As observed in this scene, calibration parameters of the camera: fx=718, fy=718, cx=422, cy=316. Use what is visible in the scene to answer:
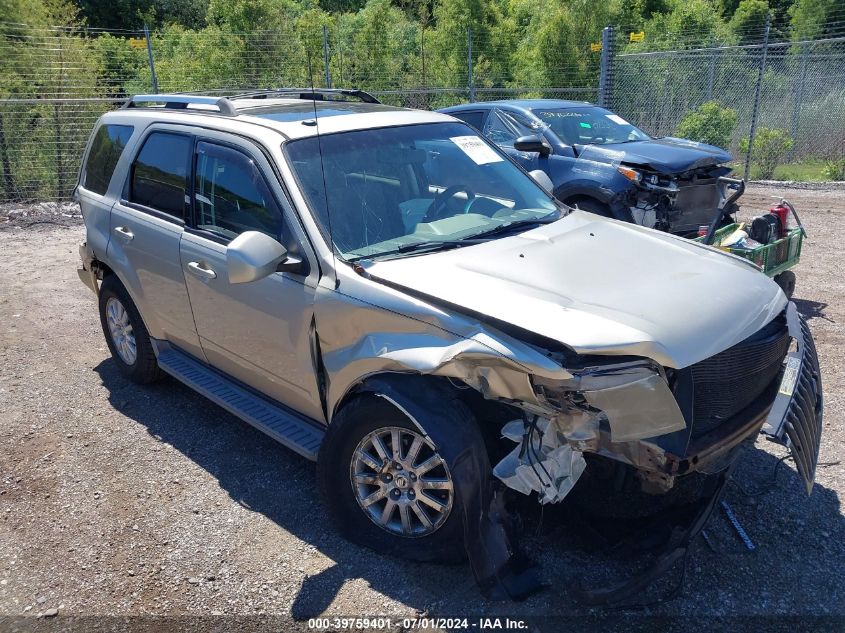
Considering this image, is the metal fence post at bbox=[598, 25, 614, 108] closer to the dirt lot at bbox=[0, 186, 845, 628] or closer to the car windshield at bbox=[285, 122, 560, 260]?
the dirt lot at bbox=[0, 186, 845, 628]

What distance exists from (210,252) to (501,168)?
184 cm

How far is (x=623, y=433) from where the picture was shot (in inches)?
107

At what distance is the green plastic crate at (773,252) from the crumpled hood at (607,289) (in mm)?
Result: 1873

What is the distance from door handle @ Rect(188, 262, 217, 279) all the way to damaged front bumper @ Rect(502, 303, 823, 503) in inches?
79.6

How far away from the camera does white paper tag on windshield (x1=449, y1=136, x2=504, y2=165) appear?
14.6 ft

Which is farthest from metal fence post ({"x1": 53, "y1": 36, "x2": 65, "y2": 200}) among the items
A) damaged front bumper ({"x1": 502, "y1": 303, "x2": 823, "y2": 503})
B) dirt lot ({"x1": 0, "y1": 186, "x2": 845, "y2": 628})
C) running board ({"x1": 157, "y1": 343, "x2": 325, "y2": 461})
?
damaged front bumper ({"x1": 502, "y1": 303, "x2": 823, "y2": 503})

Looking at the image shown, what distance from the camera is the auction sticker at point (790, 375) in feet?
11.4

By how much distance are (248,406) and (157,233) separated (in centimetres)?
133

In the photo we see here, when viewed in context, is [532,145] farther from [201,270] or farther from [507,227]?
[201,270]

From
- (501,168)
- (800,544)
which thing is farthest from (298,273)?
(800,544)

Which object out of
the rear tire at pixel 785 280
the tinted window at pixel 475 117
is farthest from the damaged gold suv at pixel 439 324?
the tinted window at pixel 475 117

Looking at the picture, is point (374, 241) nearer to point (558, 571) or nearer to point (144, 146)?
point (558, 571)

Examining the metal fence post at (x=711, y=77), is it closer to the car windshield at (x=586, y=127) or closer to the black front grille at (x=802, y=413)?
the car windshield at (x=586, y=127)

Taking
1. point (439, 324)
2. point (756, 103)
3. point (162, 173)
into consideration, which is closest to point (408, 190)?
point (439, 324)
